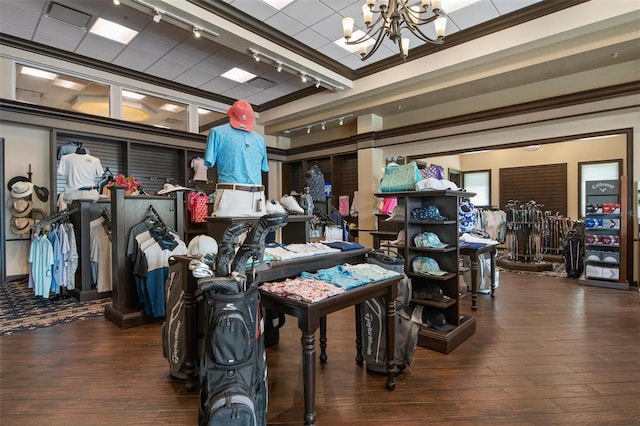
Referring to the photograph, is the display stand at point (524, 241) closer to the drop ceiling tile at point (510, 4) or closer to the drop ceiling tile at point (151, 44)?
the drop ceiling tile at point (510, 4)

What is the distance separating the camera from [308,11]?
174 inches

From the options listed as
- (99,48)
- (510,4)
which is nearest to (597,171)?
(510,4)

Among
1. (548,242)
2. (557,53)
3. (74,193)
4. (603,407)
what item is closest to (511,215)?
(548,242)

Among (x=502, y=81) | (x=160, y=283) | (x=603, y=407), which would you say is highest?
(x=502, y=81)

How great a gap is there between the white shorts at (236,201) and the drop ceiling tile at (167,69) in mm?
4505

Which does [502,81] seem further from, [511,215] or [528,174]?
[528,174]

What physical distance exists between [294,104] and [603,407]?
715cm

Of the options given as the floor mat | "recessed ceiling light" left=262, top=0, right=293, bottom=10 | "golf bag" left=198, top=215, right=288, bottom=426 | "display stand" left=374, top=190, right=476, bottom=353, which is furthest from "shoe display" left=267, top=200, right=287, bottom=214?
"recessed ceiling light" left=262, top=0, right=293, bottom=10

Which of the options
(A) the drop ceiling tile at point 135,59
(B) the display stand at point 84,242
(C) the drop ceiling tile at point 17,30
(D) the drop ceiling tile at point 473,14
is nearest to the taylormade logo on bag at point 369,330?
(B) the display stand at point 84,242

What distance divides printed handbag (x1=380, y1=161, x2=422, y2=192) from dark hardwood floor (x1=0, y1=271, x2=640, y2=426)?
1452 millimetres

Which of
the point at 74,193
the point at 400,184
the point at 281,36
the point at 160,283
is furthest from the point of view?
the point at 281,36

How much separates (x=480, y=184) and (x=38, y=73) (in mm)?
11322

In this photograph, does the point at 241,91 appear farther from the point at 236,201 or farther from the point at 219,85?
the point at 236,201

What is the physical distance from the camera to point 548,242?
816 centimetres
